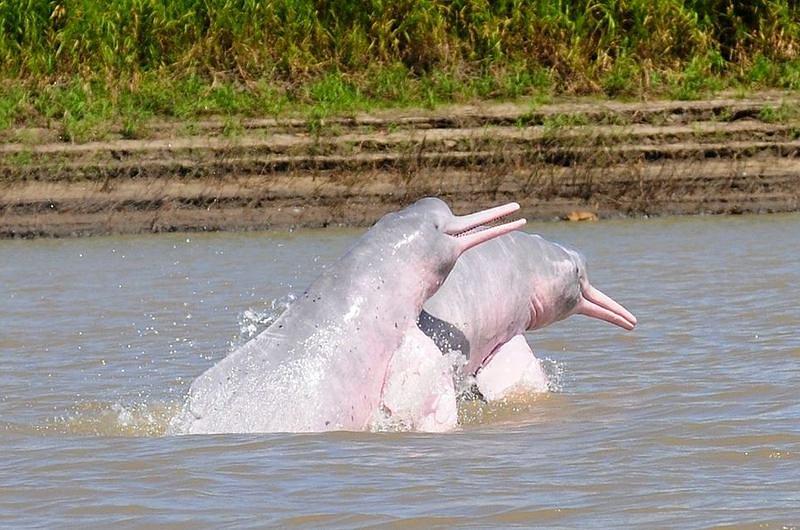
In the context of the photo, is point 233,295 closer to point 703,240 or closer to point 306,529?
point 703,240

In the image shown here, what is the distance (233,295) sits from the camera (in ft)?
32.2

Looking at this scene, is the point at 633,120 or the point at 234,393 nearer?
the point at 234,393

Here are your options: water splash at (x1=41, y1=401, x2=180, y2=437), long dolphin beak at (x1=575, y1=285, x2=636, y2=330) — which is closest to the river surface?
water splash at (x1=41, y1=401, x2=180, y2=437)

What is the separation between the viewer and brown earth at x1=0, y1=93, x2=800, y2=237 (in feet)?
44.7

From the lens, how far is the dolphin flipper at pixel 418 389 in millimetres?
5418

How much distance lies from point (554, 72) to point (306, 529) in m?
11.8

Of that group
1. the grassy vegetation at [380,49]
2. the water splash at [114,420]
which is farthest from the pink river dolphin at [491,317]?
the grassy vegetation at [380,49]

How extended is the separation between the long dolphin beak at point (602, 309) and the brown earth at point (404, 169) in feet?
22.8

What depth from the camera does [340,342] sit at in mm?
5348

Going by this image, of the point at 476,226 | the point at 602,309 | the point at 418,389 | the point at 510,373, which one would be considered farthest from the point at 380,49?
the point at 418,389

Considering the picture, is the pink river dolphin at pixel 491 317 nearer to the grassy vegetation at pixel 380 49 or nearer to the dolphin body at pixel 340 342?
the dolphin body at pixel 340 342

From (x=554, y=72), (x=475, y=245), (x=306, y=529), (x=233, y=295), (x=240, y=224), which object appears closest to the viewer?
(x=306, y=529)

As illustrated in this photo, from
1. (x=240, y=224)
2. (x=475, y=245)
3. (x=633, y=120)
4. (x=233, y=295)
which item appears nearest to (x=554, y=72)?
(x=633, y=120)

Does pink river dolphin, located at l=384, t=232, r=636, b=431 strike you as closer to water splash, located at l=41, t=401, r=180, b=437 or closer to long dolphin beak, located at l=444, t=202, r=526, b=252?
long dolphin beak, located at l=444, t=202, r=526, b=252
